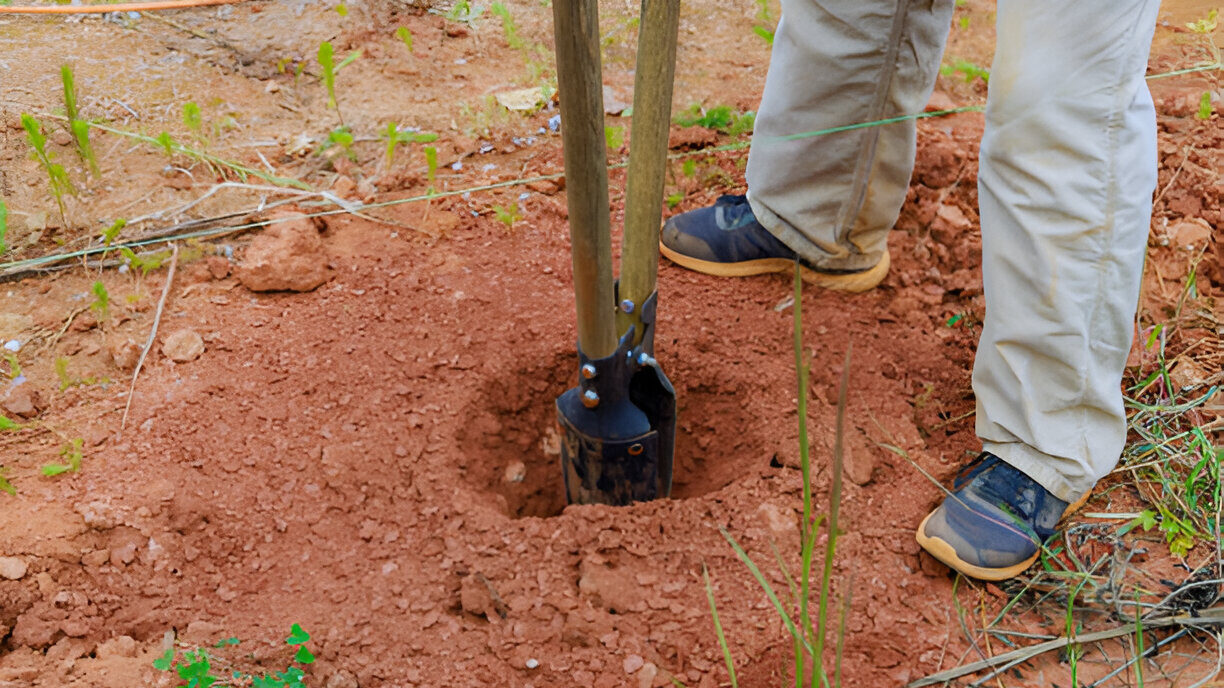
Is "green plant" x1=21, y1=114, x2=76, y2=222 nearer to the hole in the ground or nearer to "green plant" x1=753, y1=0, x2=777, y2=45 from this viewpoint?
the hole in the ground

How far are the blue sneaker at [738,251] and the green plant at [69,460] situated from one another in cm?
135

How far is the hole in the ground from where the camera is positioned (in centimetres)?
198

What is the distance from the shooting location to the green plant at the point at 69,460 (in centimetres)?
176

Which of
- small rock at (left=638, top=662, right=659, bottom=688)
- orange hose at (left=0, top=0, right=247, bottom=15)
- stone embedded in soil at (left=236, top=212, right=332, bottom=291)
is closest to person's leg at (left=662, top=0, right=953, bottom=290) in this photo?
stone embedded in soil at (left=236, top=212, right=332, bottom=291)

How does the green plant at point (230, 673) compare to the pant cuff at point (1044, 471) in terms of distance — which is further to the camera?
the pant cuff at point (1044, 471)

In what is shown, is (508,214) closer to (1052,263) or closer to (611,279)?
(611,279)

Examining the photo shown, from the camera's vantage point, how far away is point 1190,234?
2328 mm

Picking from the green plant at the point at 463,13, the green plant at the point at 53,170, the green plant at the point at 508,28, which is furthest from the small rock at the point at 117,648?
the green plant at the point at 463,13

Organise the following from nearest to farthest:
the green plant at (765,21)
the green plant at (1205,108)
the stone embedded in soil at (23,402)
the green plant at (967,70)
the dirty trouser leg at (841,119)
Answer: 1. the stone embedded in soil at (23,402)
2. the dirty trouser leg at (841,119)
3. the green plant at (1205,108)
4. the green plant at (967,70)
5. the green plant at (765,21)

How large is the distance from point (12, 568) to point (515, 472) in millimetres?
906

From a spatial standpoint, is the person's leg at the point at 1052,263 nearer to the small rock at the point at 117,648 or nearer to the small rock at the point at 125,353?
the small rock at the point at 117,648

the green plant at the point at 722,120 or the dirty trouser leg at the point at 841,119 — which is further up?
the dirty trouser leg at the point at 841,119

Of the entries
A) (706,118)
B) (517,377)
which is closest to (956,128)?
(706,118)

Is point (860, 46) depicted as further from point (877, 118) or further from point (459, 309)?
point (459, 309)
